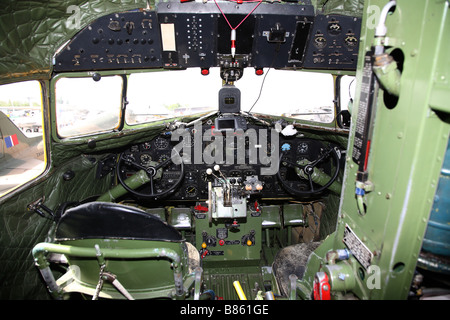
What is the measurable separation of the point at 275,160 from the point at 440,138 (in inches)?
107

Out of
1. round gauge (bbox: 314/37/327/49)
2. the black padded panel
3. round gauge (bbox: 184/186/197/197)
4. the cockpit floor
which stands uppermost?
round gauge (bbox: 314/37/327/49)

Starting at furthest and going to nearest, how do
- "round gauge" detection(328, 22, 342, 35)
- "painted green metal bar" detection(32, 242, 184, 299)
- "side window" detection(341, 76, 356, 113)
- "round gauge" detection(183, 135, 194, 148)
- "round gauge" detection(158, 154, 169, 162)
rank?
"round gauge" detection(158, 154, 169, 162) < "round gauge" detection(183, 135, 194, 148) < "side window" detection(341, 76, 356, 113) < "round gauge" detection(328, 22, 342, 35) < "painted green metal bar" detection(32, 242, 184, 299)

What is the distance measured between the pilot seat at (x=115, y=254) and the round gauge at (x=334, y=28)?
2380mm

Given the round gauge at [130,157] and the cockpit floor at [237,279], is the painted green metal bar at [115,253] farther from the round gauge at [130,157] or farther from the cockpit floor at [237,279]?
the round gauge at [130,157]

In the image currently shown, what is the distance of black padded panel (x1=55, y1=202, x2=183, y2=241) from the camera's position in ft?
5.47

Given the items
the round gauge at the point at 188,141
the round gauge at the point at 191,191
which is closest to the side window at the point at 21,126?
the round gauge at the point at 188,141

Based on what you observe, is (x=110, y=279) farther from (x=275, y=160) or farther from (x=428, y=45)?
(x=275, y=160)

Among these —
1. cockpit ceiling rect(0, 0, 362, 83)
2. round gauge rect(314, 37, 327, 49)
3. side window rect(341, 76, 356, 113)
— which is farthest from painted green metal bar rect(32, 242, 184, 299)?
side window rect(341, 76, 356, 113)

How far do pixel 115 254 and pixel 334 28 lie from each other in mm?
2713

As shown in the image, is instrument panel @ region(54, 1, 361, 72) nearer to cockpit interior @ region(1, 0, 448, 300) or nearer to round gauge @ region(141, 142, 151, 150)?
cockpit interior @ region(1, 0, 448, 300)

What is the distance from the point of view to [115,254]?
1.66 meters

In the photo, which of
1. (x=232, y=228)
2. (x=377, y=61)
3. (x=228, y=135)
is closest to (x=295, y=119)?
(x=228, y=135)

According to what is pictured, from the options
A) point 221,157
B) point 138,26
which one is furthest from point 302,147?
point 138,26

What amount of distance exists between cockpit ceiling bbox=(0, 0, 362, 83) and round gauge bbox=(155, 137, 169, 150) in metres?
1.01
